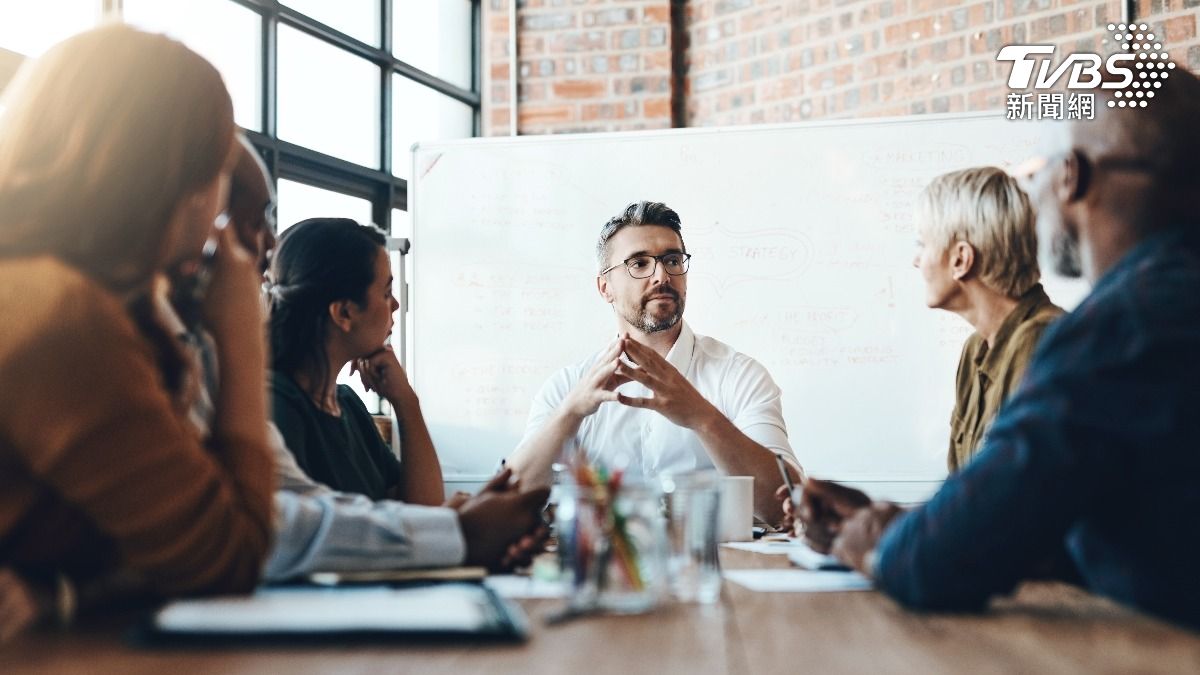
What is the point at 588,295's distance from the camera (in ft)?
12.5

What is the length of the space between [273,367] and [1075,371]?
1.38 metres

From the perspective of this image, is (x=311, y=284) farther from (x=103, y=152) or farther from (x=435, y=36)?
(x=435, y=36)

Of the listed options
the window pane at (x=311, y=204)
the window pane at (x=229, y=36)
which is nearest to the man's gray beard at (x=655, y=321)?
the window pane at (x=311, y=204)

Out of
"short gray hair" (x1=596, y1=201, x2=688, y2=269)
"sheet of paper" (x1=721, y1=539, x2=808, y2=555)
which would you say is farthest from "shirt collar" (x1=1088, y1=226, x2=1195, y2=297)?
"short gray hair" (x1=596, y1=201, x2=688, y2=269)

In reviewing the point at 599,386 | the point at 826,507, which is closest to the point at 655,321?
the point at 599,386

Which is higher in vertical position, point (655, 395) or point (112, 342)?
point (112, 342)

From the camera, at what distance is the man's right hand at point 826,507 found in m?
A: 1.41

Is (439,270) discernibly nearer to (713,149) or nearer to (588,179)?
(588,179)

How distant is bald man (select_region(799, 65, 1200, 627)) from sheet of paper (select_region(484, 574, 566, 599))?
0.34 m

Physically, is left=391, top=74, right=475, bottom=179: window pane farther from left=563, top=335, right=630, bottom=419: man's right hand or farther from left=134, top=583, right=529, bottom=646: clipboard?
left=134, top=583, right=529, bottom=646: clipboard

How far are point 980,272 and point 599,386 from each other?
0.90 metres

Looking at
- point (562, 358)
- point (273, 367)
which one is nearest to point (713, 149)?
point (562, 358)

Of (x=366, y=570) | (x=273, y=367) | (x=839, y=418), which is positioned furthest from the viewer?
(x=839, y=418)

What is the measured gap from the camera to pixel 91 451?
858 mm
